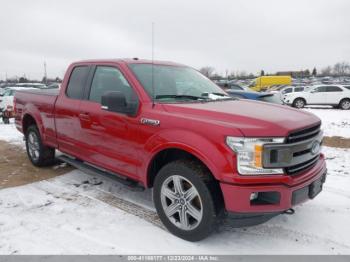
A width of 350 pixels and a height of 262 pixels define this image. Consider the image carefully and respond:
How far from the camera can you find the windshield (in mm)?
4000

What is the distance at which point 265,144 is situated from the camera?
115 inches

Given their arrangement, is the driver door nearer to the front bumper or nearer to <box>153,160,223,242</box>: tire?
the front bumper

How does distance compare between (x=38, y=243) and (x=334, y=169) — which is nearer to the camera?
(x=38, y=243)

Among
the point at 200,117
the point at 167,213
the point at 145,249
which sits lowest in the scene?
the point at 145,249

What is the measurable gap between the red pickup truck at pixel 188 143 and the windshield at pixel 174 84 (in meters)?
0.01

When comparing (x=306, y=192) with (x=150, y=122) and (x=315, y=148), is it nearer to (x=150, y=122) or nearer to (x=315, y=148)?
(x=315, y=148)

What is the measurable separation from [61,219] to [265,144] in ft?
8.33

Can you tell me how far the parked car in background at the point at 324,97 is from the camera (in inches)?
805

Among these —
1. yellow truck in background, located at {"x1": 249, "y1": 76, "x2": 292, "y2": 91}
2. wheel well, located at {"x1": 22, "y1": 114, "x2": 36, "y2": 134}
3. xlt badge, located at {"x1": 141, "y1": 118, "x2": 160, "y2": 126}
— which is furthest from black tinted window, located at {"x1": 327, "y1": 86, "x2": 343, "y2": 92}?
yellow truck in background, located at {"x1": 249, "y1": 76, "x2": 292, "y2": 91}

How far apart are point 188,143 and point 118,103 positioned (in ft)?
3.32

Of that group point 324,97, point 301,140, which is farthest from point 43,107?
point 324,97

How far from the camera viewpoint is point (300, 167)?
10.5 feet

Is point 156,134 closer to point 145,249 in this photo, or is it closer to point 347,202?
point 145,249

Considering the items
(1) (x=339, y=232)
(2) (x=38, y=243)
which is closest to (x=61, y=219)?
(2) (x=38, y=243)
